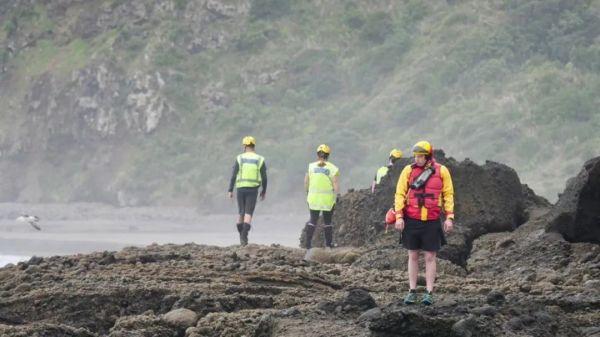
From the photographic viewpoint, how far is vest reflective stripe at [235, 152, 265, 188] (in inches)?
819

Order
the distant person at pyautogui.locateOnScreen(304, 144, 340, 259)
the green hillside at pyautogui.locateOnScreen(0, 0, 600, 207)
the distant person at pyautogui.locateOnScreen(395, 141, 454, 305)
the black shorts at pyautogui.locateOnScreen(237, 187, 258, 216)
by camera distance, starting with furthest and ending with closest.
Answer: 1. the green hillside at pyautogui.locateOnScreen(0, 0, 600, 207)
2. the black shorts at pyautogui.locateOnScreen(237, 187, 258, 216)
3. the distant person at pyautogui.locateOnScreen(304, 144, 340, 259)
4. the distant person at pyautogui.locateOnScreen(395, 141, 454, 305)

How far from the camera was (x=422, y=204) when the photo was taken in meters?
11.8

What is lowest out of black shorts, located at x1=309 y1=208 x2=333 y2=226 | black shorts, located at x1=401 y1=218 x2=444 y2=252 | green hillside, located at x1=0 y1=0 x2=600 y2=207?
black shorts, located at x1=401 y1=218 x2=444 y2=252

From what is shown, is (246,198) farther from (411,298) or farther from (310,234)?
(411,298)

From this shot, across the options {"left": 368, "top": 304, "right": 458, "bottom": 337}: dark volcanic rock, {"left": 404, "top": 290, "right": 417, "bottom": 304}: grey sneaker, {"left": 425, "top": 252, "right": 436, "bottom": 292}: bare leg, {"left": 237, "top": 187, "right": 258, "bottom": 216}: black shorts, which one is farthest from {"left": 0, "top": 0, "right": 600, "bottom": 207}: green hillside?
{"left": 368, "top": 304, "right": 458, "bottom": 337}: dark volcanic rock

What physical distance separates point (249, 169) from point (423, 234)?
9160mm

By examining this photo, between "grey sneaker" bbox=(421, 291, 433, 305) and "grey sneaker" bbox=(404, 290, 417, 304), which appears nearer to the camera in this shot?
"grey sneaker" bbox=(421, 291, 433, 305)

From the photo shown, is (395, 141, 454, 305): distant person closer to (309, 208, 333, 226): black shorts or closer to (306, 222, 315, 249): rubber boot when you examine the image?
(309, 208, 333, 226): black shorts

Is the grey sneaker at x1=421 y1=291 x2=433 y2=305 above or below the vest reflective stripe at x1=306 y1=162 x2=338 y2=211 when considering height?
below

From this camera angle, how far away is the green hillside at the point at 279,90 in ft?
156

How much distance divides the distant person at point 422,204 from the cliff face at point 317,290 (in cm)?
43

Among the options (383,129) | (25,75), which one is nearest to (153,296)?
(383,129)

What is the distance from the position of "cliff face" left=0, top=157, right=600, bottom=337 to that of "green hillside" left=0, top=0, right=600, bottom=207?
27309 mm

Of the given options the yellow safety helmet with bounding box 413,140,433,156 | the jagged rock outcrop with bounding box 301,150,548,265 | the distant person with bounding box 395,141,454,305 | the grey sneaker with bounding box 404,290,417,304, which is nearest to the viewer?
the grey sneaker with bounding box 404,290,417,304
